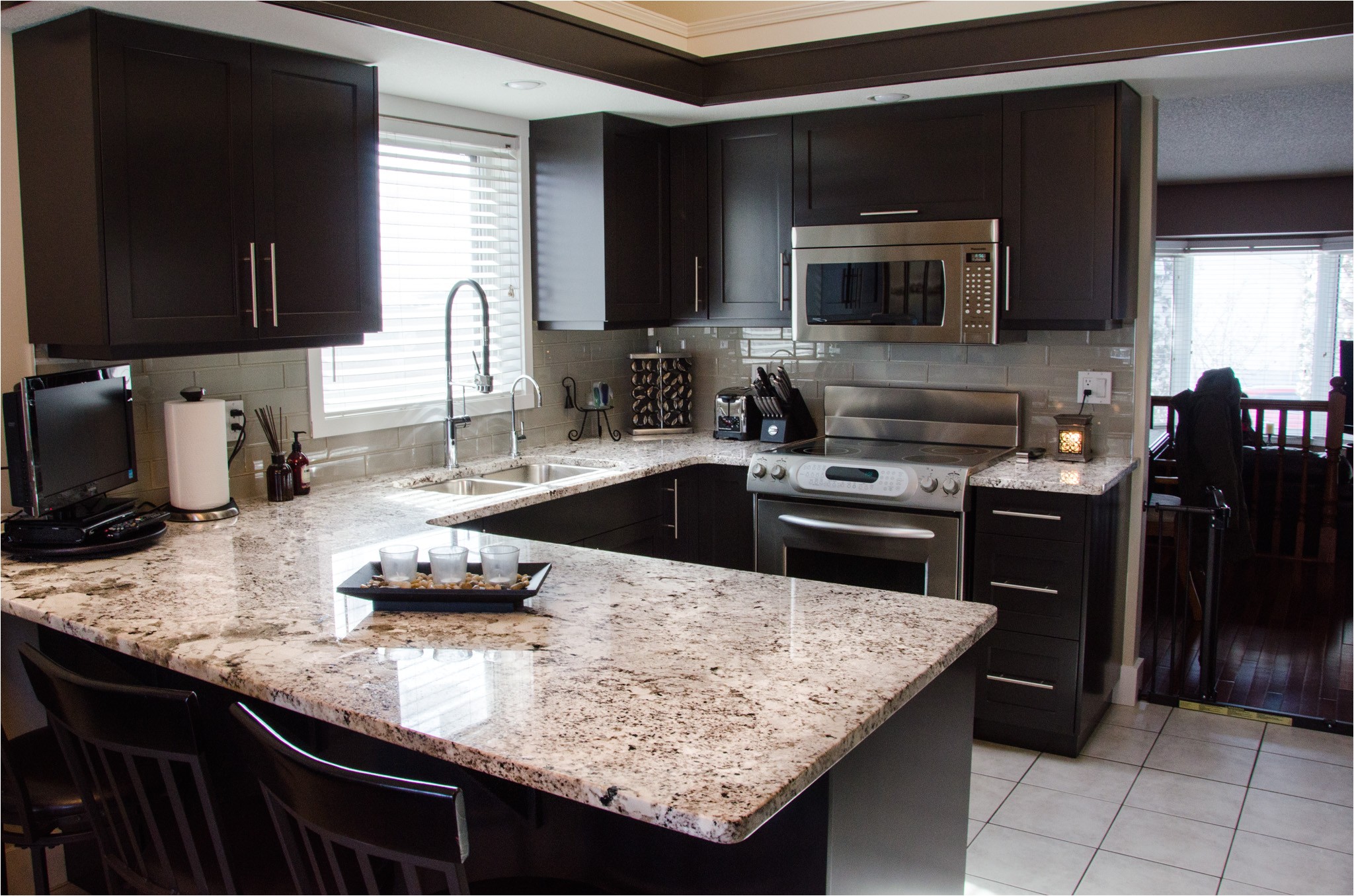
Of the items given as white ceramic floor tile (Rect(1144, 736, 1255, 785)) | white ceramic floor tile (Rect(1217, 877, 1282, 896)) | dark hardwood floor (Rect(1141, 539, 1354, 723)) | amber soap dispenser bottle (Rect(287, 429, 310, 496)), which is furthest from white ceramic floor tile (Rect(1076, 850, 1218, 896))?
amber soap dispenser bottle (Rect(287, 429, 310, 496))

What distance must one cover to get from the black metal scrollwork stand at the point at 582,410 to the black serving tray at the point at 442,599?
95.4 inches

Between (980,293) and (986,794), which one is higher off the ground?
(980,293)

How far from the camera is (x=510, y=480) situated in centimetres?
402

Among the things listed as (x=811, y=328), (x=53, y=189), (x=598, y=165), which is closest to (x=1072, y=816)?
(x=811, y=328)

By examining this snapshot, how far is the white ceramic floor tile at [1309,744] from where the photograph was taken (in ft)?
11.5

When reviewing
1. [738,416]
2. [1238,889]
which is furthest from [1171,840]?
[738,416]

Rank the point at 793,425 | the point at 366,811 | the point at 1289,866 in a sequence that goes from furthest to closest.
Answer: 1. the point at 793,425
2. the point at 1289,866
3. the point at 366,811

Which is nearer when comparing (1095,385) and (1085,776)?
(1085,776)

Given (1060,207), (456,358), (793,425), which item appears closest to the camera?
(1060,207)

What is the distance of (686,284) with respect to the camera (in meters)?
4.49

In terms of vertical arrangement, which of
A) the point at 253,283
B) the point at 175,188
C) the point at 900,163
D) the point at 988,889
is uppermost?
the point at 900,163

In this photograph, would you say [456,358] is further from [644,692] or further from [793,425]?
[644,692]

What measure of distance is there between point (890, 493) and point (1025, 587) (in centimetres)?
52

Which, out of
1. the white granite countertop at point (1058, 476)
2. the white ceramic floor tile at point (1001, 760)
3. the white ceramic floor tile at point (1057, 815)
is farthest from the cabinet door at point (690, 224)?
the white ceramic floor tile at point (1057, 815)
